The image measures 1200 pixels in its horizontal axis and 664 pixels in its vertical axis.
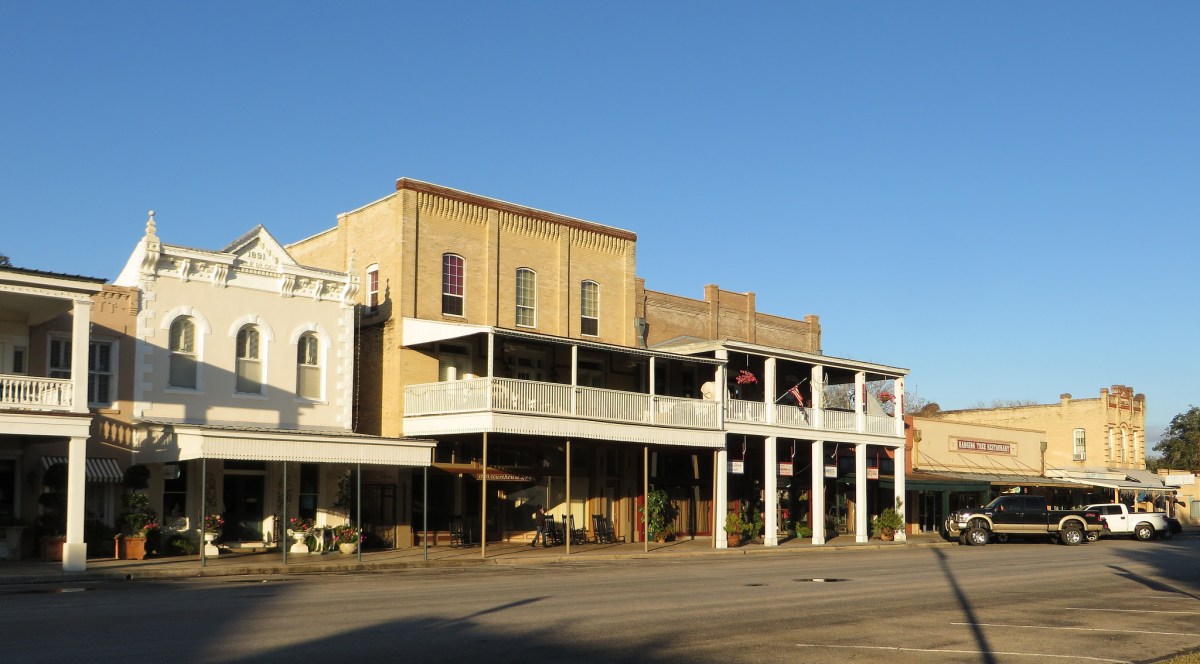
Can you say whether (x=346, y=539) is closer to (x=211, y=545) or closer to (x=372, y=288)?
(x=211, y=545)

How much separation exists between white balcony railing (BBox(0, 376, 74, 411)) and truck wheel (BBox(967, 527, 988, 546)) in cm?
3197

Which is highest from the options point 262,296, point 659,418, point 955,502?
point 262,296

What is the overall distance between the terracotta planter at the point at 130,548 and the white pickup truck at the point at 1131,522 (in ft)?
119

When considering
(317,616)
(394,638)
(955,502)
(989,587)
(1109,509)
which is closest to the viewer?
(394,638)

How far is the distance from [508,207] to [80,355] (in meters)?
16.2

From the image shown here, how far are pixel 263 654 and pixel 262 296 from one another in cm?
2178

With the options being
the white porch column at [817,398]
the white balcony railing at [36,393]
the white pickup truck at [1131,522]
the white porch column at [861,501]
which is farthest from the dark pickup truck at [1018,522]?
the white balcony railing at [36,393]

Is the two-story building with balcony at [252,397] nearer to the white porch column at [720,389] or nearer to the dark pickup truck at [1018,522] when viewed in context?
the white porch column at [720,389]

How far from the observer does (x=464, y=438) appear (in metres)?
35.3

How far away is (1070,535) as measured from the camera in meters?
43.8

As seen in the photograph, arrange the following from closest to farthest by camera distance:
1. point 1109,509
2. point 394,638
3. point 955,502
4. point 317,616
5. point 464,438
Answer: point 394,638, point 317,616, point 464,438, point 1109,509, point 955,502

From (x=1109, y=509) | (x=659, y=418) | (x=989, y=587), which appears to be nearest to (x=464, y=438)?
(x=659, y=418)

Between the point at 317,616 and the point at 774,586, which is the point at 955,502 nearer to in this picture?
the point at 774,586

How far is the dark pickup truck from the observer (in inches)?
1718
